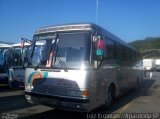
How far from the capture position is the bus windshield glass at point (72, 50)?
7.96 metres

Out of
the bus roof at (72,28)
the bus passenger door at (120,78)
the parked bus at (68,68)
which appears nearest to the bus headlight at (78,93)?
the parked bus at (68,68)

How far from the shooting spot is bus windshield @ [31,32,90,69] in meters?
8.01

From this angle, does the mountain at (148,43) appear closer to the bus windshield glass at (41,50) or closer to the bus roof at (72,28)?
the bus roof at (72,28)

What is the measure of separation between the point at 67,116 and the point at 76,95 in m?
1.20

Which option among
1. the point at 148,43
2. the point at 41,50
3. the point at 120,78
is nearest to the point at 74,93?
the point at 41,50

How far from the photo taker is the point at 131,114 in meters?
9.35

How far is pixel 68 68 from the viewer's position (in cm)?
801

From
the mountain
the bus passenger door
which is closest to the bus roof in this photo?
the bus passenger door

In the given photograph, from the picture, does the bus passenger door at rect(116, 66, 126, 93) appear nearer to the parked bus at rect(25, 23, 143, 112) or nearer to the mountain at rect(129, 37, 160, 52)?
the parked bus at rect(25, 23, 143, 112)

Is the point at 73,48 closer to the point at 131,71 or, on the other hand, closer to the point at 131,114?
the point at 131,114

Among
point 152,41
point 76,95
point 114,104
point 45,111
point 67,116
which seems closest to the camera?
point 76,95

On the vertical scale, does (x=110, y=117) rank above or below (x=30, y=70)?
below

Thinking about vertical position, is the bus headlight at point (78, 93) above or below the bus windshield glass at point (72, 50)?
below

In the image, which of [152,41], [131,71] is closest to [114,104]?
[131,71]
